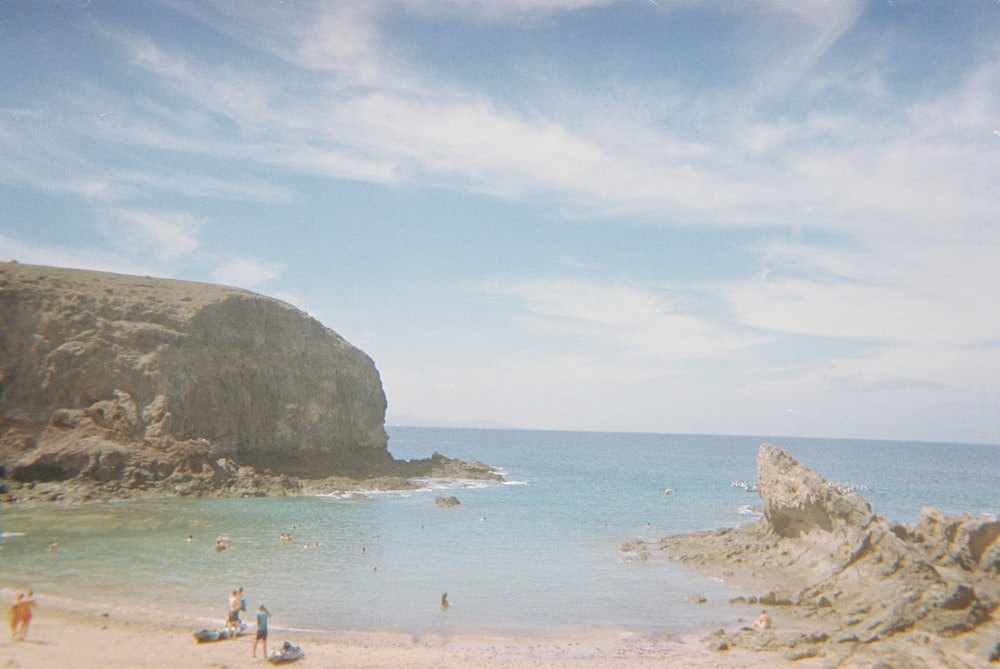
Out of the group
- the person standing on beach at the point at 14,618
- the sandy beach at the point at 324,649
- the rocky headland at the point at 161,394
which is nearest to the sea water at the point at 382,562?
the sandy beach at the point at 324,649

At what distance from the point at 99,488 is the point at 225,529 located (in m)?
15.3

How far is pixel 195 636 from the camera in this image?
19.5 meters

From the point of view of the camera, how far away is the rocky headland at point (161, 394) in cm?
4844

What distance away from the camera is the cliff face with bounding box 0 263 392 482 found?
161 feet

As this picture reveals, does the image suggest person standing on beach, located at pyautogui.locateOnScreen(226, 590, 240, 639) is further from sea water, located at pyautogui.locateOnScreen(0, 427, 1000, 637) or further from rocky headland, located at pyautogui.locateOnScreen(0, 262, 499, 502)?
rocky headland, located at pyautogui.locateOnScreen(0, 262, 499, 502)

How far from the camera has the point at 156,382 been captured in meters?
52.6

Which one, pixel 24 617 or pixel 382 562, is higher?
pixel 24 617

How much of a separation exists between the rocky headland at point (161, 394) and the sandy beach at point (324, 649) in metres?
29.5

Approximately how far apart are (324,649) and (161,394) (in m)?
39.9

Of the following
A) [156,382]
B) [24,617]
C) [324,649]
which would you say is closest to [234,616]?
[324,649]

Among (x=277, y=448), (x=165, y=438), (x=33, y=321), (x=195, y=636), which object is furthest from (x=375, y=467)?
(x=195, y=636)

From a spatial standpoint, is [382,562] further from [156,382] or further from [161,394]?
[156,382]

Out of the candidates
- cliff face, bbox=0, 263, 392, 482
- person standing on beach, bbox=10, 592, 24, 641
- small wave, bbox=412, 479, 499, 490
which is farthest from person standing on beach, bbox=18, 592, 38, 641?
small wave, bbox=412, 479, 499, 490

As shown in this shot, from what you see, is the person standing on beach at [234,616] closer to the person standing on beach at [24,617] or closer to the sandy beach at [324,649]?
the sandy beach at [324,649]
